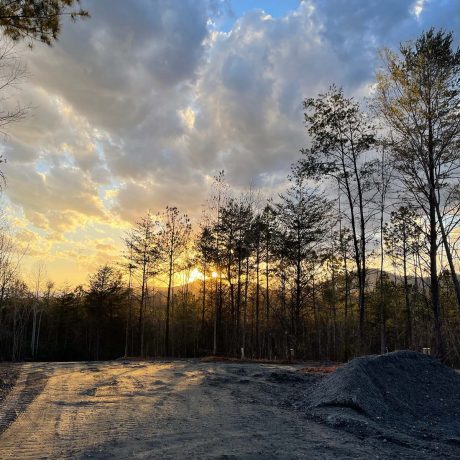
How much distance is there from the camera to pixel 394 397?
8953 mm

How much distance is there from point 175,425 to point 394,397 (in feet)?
16.1

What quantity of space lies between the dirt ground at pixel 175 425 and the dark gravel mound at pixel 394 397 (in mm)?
455

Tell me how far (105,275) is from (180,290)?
9.30 m

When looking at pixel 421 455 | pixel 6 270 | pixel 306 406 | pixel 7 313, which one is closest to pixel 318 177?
pixel 306 406

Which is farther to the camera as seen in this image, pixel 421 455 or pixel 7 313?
pixel 7 313

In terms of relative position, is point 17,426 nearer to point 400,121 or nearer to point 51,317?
point 400,121

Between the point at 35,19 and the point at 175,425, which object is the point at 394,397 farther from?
the point at 35,19

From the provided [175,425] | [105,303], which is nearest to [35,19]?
[175,425]

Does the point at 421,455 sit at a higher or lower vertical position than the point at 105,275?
lower

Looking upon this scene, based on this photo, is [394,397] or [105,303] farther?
[105,303]

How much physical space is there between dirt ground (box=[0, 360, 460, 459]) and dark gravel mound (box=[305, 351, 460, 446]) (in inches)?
17.9

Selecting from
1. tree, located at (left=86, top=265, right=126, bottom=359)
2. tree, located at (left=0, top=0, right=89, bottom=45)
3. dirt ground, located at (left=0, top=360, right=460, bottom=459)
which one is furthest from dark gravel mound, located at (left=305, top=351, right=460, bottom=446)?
tree, located at (left=86, top=265, right=126, bottom=359)

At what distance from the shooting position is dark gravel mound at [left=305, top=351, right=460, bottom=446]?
742 cm

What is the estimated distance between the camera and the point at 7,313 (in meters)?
44.8
